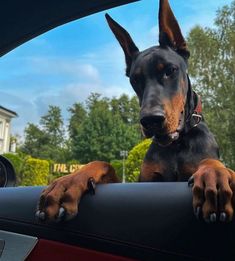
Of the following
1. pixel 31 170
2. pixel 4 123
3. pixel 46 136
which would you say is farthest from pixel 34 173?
pixel 46 136

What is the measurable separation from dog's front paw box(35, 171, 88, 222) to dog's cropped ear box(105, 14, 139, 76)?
90 centimetres

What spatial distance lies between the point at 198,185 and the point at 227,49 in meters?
26.1

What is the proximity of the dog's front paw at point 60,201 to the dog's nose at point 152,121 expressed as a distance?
40 cm

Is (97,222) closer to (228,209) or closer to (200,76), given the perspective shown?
(228,209)

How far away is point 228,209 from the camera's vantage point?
40.4 inches

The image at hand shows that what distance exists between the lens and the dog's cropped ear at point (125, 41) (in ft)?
6.61

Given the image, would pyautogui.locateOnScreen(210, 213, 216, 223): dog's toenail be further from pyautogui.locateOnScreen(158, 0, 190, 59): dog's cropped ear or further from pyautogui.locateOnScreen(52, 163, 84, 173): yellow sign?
pyautogui.locateOnScreen(158, 0, 190, 59): dog's cropped ear

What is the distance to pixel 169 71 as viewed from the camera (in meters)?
2.08

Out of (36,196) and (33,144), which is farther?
(33,144)

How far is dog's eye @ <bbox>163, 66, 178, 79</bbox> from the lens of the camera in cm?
204

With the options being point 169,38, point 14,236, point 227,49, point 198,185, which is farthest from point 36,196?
point 227,49

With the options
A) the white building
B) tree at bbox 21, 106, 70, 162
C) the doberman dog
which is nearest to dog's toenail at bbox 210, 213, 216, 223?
the doberman dog

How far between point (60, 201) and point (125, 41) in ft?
3.75

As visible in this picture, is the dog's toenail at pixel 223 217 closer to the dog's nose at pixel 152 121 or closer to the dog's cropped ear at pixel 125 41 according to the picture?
the dog's nose at pixel 152 121
